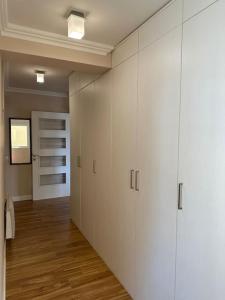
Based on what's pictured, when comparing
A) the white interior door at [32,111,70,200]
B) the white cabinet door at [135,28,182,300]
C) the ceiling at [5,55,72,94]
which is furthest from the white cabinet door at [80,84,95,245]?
the white interior door at [32,111,70,200]

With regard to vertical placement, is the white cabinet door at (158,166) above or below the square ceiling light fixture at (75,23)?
below

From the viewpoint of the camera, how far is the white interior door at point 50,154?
5.14 m

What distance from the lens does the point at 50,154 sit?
5.32m

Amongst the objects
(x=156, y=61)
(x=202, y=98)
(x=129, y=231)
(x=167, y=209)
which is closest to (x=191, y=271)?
(x=167, y=209)

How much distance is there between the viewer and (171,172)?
1549mm

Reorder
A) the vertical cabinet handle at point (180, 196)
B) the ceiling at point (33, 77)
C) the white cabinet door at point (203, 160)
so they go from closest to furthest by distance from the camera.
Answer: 1. the white cabinet door at point (203, 160)
2. the vertical cabinet handle at point (180, 196)
3. the ceiling at point (33, 77)

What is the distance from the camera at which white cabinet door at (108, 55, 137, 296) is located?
A: 2020mm

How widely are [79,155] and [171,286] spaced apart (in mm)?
2236

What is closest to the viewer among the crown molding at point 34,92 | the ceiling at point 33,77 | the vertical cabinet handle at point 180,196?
the vertical cabinet handle at point 180,196

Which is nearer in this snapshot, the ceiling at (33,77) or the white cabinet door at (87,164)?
the white cabinet door at (87,164)

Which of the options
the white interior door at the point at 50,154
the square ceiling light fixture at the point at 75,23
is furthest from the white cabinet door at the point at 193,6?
the white interior door at the point at 50,154

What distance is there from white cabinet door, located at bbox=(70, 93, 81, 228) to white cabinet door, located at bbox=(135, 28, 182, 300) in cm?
169

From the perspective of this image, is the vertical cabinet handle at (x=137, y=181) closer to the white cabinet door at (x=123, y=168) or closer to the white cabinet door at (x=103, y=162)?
the white cabinet door at (x=123, y=168)

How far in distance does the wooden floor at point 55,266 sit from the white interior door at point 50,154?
1.46 meters
